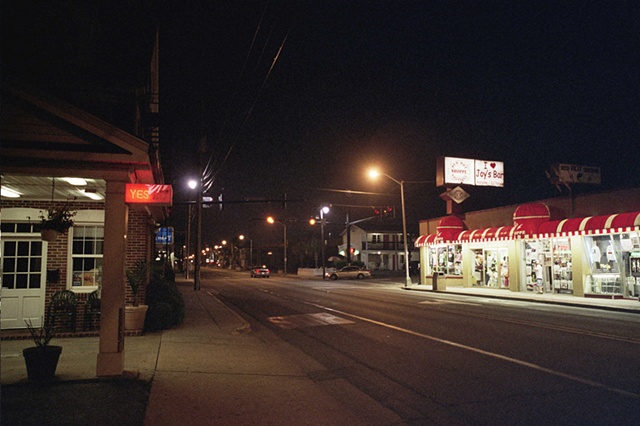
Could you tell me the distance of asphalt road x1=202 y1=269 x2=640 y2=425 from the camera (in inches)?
262

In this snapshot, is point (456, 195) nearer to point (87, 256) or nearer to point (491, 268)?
point (491, 268)

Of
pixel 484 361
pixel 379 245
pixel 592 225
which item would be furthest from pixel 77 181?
pixel 379 245

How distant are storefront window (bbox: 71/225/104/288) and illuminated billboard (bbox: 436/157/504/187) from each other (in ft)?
106

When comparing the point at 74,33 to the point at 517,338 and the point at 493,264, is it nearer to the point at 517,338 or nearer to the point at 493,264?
the point at 517,338

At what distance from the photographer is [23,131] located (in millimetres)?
7613

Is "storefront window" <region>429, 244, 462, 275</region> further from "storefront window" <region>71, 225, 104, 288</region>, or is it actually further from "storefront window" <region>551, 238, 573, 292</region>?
"storefront window" <region>71, 225, 104, 288</region>

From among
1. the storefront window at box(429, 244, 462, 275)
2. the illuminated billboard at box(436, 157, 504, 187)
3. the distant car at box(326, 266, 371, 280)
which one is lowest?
the distant car at box(326, 266, 371, 280)

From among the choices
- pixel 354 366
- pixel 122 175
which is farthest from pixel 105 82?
pixel 354 366

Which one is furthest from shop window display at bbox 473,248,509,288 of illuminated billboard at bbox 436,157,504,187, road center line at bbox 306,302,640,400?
road center line at bbox 306,302,640,400

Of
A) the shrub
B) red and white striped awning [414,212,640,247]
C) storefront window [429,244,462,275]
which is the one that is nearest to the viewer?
the shrub

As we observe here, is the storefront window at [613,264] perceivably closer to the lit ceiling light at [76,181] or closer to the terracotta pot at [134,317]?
the terracotta pot at [134,317]

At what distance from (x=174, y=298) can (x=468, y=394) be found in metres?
9.71

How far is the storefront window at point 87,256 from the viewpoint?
40.7 ft

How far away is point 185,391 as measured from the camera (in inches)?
296
